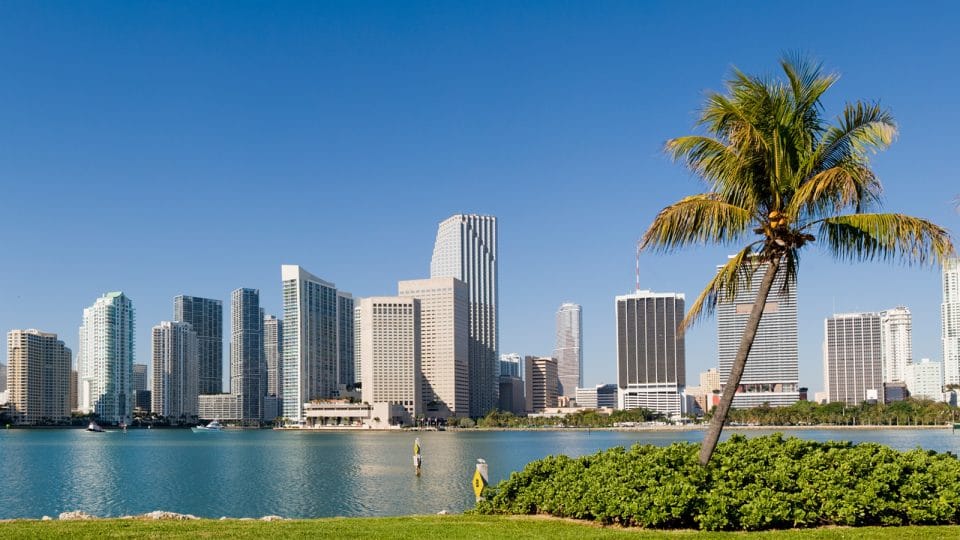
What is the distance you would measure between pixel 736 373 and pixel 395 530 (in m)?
6.92

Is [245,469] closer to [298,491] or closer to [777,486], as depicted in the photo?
[298,491]

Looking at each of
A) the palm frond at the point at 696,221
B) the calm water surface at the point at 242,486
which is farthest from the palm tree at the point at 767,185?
the calm water surface at the point at 242,486

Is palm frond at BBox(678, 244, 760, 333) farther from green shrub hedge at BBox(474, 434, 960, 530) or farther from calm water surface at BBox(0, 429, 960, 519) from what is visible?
calm water surface at BBox(0, 429, 960, 519)

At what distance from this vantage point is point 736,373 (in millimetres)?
17359

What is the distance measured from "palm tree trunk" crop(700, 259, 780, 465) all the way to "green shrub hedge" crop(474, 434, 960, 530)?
0.36 m

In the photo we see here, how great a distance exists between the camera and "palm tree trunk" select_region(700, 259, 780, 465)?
1705cm

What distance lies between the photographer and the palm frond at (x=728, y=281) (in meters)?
17.4

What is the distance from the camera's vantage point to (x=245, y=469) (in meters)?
75.6

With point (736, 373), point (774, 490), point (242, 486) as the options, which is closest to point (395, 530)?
point (774, 490)

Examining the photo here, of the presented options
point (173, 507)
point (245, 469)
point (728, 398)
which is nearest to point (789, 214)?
point (728, 398)

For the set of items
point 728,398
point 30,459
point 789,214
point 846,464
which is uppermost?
point 789,214

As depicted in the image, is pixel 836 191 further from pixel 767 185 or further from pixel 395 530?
pixel 395 530

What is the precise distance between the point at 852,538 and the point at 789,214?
5.86 metres

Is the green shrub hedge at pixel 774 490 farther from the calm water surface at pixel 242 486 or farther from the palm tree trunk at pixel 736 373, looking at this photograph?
the calm water surface at pixel 242 486
